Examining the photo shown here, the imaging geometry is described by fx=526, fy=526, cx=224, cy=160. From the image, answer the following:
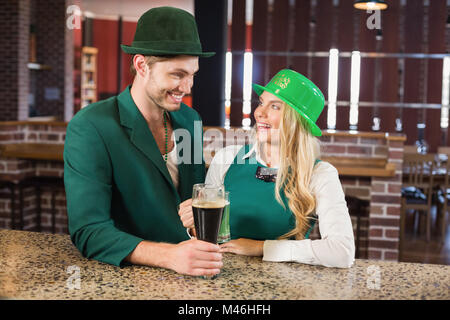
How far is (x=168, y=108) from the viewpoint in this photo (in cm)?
149

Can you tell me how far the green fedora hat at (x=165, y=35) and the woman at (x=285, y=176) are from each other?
0.47m

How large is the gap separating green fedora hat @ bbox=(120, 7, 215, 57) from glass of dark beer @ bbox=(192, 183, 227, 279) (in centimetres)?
41

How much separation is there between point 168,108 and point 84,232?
0.41 m

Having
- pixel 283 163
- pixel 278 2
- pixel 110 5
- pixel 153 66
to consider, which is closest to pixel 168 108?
pixel 153 66

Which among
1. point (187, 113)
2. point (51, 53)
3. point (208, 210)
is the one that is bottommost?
point (208, 210)

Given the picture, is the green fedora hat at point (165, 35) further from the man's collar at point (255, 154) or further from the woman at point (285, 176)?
the man's collar at point (255, 154)

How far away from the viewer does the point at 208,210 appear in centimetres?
119

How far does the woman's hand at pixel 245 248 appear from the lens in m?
1.50

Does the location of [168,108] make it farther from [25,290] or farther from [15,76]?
[15,76]

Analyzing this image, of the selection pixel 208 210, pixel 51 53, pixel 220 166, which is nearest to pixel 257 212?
pixel 220 166

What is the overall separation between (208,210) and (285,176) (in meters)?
0.67

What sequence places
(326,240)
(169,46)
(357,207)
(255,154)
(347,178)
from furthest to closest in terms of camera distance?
(347,178) < (357,207) < (255,154) < (326,240) < (169,46)

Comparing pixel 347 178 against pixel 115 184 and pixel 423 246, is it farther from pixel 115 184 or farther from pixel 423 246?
pixel 115 184
